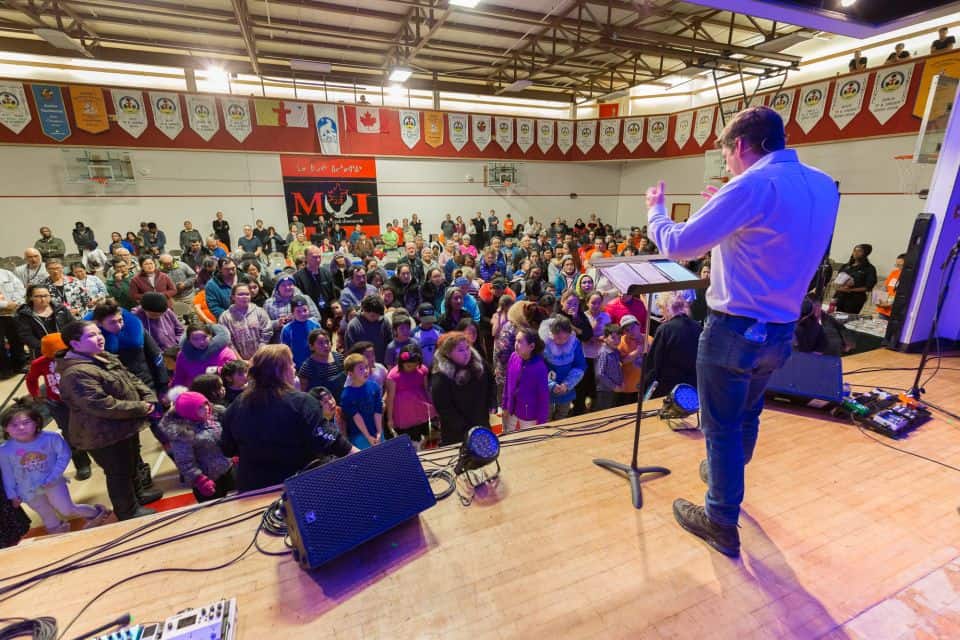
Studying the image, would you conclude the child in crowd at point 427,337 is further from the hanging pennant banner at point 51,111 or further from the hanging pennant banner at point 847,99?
the hanging pennant banner at point 51,111

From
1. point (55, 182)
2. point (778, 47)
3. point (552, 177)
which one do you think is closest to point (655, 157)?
point (552, 177)

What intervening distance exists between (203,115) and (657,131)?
14.7 meters

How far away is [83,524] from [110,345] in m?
1.28

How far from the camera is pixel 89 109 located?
11.0 m

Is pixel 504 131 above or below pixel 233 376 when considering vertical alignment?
above

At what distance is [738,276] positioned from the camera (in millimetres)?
1504

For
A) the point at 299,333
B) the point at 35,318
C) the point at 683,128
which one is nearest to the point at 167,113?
the point at 35,318

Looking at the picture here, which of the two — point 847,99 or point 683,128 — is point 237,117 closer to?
point 683,128

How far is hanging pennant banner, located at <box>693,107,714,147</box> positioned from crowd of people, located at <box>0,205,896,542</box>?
11.8m

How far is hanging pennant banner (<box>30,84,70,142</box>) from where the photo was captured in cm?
1056

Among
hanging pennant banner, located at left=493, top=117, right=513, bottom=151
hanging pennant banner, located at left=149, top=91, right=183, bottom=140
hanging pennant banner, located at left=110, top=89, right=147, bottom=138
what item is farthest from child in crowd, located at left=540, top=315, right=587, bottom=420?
hanging pennant banner, located at left=493, top=117, right=513, bottom=151

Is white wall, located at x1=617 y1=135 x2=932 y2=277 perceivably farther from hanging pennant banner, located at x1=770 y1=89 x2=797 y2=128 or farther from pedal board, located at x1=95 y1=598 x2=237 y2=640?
pedal board, located at x1=95 y1=598 x2=237 y2=640

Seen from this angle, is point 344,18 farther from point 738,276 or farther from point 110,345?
point 738,276

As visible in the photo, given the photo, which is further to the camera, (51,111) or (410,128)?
(410,128)
